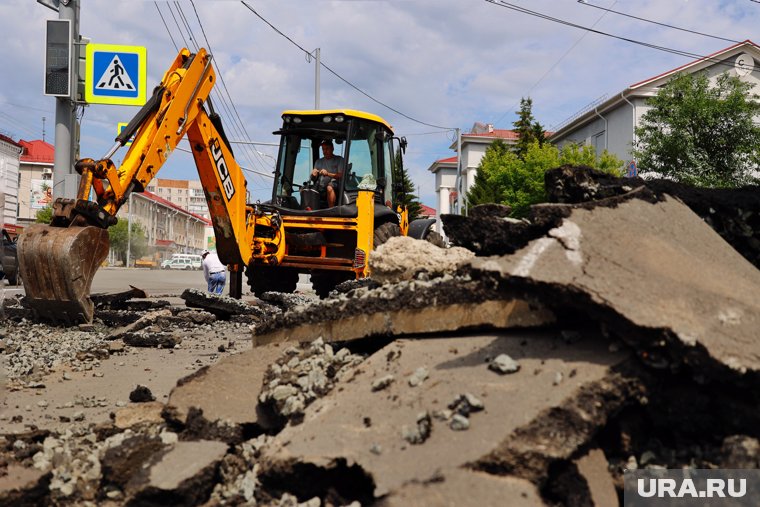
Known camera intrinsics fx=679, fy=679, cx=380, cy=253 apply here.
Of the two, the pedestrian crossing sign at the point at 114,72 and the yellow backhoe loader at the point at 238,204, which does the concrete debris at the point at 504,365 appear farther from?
the pedestrian crossing sign at the point at 114,72

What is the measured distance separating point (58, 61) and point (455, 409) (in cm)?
1014

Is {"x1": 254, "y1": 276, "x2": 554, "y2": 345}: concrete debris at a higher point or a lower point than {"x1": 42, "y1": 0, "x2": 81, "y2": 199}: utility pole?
lower

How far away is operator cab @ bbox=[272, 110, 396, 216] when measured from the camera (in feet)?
33.4

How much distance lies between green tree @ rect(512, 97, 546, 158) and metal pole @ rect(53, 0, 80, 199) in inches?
1255

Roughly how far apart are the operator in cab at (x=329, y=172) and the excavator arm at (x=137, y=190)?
1132 millimetres

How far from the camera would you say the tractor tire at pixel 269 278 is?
11.1 metres

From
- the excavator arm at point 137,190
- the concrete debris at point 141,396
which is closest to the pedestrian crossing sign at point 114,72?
the excavator arm at point 137,190

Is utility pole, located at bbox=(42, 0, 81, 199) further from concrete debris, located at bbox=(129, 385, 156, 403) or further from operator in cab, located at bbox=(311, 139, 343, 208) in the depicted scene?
concrete debris, located at bbox=(129, 385, 156, 403)

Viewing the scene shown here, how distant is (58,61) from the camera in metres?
10.7

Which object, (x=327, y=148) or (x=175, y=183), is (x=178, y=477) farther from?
(x=175, y=183)

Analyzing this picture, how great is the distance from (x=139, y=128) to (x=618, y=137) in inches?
1177

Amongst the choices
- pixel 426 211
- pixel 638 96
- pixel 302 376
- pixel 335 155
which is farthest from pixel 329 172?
pixel 426 211

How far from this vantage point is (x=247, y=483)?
3.16m

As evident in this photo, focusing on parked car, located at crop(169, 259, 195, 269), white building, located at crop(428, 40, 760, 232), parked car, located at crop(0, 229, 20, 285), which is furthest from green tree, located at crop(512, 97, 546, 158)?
parked car, located at crop(169, 259, 195, 269)
